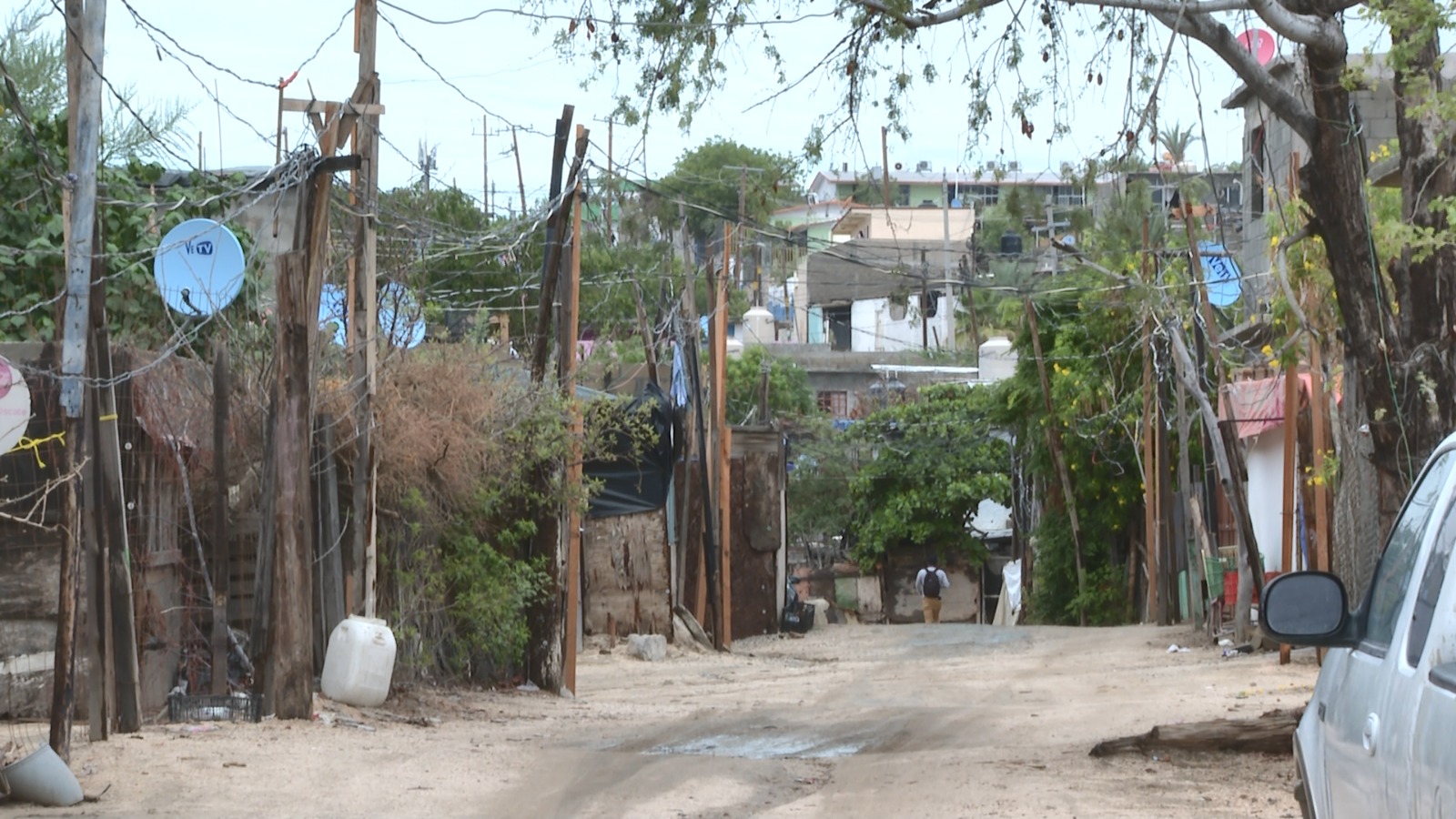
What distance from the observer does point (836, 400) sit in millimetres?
49812

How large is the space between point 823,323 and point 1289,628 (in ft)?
192

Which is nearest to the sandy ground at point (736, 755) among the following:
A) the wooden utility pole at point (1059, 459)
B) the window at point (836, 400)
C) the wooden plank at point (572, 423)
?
the wooden plank at point (572, 423)

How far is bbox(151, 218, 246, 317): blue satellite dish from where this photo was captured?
1119cm

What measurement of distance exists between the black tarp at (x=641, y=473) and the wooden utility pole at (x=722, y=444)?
2.29ft

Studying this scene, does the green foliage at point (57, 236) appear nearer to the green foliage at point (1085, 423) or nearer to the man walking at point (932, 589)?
the green foliage at point (1085, 423)

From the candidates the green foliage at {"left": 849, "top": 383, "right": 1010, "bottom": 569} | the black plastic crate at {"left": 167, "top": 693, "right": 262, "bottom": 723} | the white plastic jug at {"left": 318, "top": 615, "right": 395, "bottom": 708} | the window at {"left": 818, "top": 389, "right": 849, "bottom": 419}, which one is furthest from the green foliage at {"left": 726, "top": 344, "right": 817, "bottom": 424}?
the black plastic crate at {"left": 167, "top": 693, "right": 262, "bottom": 723}

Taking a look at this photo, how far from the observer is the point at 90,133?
856 cm

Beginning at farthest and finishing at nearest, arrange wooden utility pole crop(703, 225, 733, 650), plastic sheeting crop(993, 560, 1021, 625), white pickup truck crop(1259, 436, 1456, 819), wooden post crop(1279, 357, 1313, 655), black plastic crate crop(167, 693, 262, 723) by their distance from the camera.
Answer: plastic sheeting crop(993, 560, 1021, 625), wooden utility pole crop(703, 225, 733, 650), wooden post crop(1279, 357, 1313, 655), black plastic crate crop(167, 693, 262, 723), white pickup truck crop(1259, 436, 1456, 819)

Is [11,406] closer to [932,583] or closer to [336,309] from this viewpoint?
[336,309]

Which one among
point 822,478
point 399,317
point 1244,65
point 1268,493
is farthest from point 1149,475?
point 822,478

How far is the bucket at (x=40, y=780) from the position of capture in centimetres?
785

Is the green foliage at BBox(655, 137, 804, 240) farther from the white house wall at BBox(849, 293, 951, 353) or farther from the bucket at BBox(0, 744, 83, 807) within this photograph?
the bucket at BBox(0, 744, 83, 807)

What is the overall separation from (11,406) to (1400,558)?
6.47 meters

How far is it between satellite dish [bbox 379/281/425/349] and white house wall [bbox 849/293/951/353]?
137 ft
